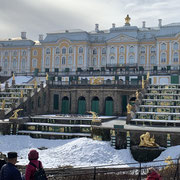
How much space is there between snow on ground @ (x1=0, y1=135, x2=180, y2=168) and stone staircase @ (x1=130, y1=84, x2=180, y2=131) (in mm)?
5426

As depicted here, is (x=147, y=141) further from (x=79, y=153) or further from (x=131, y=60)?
(x=131, y=60)

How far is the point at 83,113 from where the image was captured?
127 ft

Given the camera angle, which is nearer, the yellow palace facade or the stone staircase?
the stone staircase

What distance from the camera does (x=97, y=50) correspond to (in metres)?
73.4

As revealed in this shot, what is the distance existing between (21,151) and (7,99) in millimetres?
14201

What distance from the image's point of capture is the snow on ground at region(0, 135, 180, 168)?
2008cm

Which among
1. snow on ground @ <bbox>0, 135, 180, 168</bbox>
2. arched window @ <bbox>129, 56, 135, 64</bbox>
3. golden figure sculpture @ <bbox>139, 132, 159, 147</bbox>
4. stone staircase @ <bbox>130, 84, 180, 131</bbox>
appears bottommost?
snow on ground @ <bbox>0, 135, 180, 168</bbox>

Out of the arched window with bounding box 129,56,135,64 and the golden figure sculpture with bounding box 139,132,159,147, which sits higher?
the arched window with bounding box 129,56,135,64

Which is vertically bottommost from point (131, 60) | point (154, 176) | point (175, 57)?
point (154, 176)

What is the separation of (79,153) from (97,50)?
54543mm

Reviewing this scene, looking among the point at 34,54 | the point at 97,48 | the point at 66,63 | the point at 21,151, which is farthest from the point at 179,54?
the point at 21,151

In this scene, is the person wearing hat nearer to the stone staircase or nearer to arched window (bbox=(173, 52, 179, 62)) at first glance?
the stone staircase

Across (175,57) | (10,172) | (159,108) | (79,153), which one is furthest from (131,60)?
(10,172)

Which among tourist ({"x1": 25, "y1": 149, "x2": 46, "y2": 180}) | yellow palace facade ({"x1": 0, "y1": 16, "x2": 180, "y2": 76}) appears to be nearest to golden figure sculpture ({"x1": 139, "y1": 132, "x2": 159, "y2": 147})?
tourist ({"x1": 25, "y1": 149, "x2": 46, "y2": 180})
